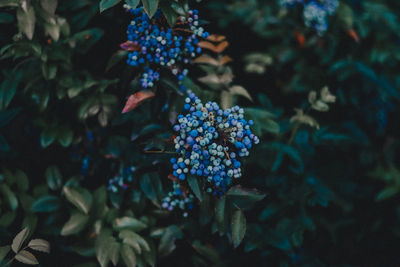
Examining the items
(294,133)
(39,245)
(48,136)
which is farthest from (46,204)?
(294,133)

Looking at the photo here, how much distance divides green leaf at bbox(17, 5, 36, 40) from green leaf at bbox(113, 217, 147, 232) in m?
1.17

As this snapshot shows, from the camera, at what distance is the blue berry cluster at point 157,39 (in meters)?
1.75

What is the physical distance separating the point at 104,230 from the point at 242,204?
871mm

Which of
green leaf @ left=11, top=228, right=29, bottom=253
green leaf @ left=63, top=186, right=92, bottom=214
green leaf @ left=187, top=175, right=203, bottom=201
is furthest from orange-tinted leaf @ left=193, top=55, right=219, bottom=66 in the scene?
green leaf @ left=11, top=228, right=29, bottom=253

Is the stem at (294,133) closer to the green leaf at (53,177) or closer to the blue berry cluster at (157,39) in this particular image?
the blue berry cluster at (157,39)

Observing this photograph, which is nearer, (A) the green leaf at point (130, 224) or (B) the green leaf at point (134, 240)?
(B) the green leaf at point (134, 240)

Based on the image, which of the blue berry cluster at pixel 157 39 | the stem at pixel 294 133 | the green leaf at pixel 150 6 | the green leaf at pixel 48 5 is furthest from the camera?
the stem at pixel 294 133

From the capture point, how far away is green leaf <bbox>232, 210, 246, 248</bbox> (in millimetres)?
1675

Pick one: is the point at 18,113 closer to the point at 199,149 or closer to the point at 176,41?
the point at 176,41

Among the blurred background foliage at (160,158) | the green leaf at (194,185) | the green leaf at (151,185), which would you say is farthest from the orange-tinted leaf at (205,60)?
the green leaf at (194,185)

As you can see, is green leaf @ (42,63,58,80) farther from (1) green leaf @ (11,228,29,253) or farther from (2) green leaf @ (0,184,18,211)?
(1) green leaf @ (11,228,29,253)

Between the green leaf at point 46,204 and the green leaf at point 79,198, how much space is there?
0.34 ft

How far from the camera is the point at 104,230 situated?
2.04m

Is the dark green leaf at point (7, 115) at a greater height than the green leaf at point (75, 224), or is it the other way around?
the dark green leaf at point (7, 115)
